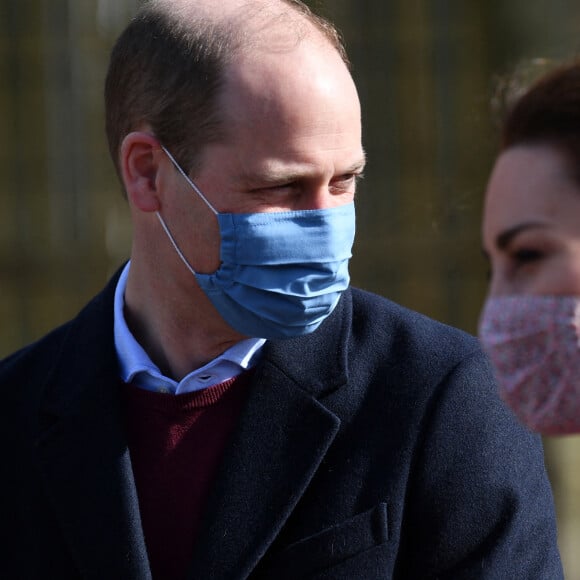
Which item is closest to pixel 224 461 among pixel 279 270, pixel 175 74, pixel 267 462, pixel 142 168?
pixel 267 462

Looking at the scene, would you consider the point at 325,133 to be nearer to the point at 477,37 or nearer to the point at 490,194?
the point at 490,194

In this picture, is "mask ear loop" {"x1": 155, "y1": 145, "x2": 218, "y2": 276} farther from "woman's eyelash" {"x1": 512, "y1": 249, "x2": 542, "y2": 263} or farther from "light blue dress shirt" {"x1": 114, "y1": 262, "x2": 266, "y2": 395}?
"woman's eyelash" {"x1": 512, "y1": 249, "x2": 542, "y2": 263}

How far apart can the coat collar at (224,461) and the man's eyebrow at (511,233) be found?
880 mm

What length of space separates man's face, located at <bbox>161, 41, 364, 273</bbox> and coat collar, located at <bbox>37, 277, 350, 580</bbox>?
35cm

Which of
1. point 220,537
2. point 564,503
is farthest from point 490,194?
point 564,503

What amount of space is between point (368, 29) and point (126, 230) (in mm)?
1775

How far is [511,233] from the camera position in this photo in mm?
2275

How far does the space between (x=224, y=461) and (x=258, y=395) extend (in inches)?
6.8

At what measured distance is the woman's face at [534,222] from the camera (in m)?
2.20

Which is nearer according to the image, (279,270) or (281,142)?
(281,142)

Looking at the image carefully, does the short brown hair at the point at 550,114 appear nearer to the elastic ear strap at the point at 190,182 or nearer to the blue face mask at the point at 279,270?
the blue face mask at the point at 279,270

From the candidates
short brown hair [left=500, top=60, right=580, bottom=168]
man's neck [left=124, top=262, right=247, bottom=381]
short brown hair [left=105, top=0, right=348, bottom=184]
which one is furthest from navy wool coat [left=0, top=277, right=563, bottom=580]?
short brown hair [left=500, top=60, right=580, bottom=168]

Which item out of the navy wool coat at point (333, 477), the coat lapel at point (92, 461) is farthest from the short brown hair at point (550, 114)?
the coat lapel at point (92, 461)

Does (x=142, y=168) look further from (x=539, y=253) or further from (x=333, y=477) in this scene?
(x=539, y=253)
